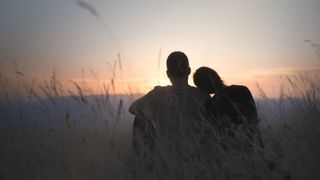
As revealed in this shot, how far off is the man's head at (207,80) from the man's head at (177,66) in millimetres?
86

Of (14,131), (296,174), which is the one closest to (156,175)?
(296,174)

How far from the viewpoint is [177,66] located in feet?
10.9

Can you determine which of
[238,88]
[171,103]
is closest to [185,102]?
[171,103]

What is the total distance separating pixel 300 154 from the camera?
7.73ft

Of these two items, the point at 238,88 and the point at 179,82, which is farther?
the point at 179,82

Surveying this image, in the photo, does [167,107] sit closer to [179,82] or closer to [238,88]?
[179,82]

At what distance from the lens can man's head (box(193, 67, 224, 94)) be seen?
3285 mm

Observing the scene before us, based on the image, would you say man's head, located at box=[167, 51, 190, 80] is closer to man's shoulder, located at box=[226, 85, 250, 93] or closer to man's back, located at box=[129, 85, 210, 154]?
man's back, located at box=[129, 85, 210, 154]

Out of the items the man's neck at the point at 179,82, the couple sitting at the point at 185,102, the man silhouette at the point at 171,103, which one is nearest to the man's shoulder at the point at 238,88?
the couple sitting at the point at 185,102

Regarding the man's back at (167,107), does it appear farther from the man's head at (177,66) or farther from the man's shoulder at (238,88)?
the man's shoulder at (238,88)

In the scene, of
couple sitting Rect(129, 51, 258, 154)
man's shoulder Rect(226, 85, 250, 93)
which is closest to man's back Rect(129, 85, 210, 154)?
couple sitting Rect(129, 51, 258, 154)

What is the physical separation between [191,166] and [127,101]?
116 cm

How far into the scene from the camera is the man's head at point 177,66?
10.8ft

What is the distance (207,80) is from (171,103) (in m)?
0.31
